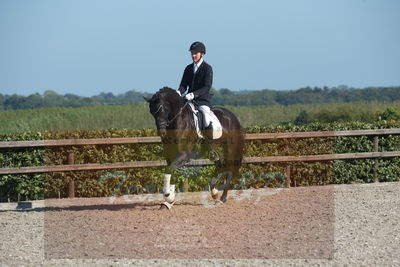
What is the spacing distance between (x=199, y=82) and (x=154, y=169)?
3132 millimetres

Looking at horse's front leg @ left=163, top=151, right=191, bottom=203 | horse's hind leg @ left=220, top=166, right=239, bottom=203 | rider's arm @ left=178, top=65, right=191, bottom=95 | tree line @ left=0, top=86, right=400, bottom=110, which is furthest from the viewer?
tree line @ left=0, top=86, right=400, bottom=110

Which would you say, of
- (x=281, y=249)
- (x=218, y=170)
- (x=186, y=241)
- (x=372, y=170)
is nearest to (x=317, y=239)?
(x=281, y=249)

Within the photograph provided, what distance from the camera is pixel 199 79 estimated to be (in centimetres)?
1145

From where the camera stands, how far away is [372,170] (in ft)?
52.0

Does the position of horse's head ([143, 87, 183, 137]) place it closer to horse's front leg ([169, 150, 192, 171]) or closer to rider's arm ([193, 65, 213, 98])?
horse's front leg ([169, 150, 192, 171])

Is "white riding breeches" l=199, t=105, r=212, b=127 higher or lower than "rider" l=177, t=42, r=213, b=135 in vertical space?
lower

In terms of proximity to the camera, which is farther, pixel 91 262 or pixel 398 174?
pixel 398 174

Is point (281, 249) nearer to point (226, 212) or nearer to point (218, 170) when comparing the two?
point (226, 212)

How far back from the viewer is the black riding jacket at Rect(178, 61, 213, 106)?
11367 millimetres

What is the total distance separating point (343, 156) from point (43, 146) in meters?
6.59

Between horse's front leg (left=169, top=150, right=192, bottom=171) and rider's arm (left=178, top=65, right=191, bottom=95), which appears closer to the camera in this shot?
horse's front leg (left=169, top=150, right=192, bottom=171)

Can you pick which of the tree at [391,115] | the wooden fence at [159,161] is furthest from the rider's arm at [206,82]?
the tree at [391,115]

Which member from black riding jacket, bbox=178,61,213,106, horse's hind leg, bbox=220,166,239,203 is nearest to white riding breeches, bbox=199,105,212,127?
black riding jacket, bbox=178,61,213,106

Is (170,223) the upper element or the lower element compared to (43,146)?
lower
